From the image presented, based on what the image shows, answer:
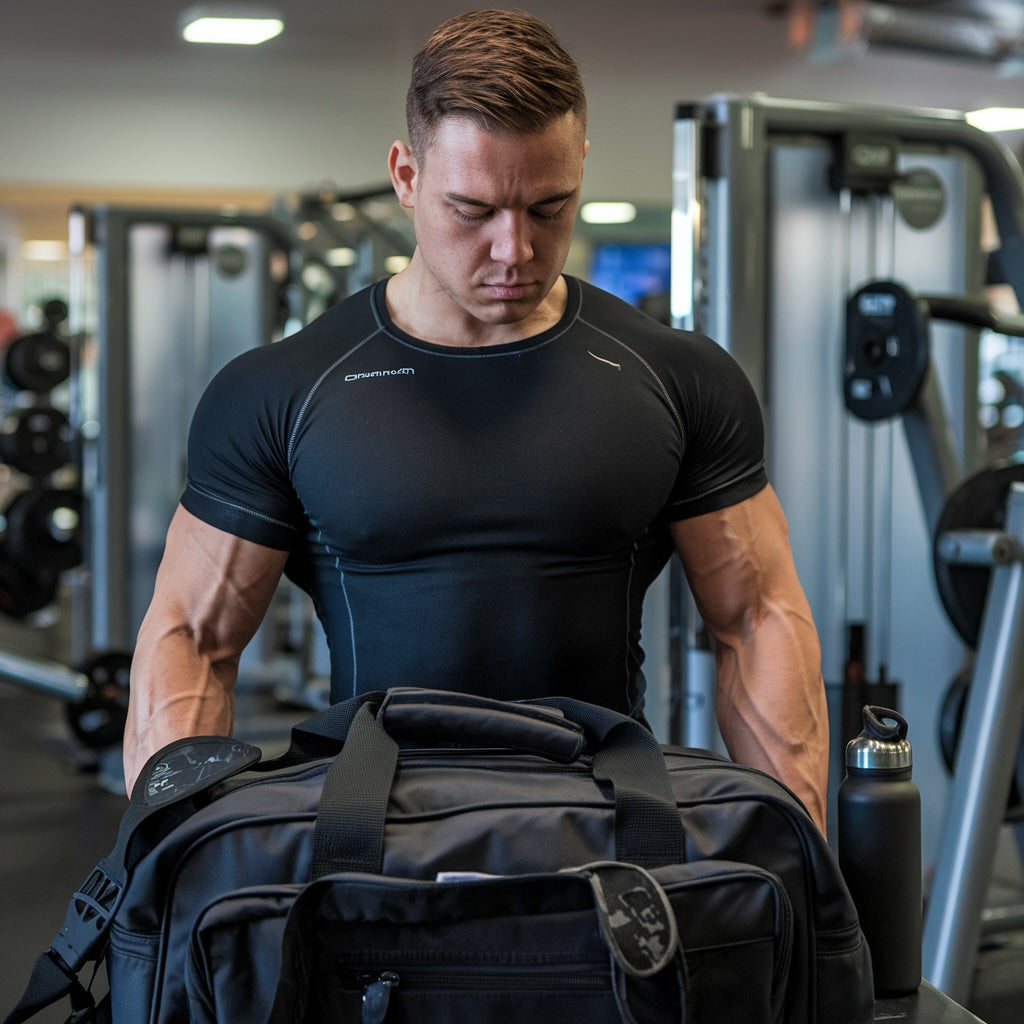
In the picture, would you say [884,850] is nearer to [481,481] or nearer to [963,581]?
[481,481]

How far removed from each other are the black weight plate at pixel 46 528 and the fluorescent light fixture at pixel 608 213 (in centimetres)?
500

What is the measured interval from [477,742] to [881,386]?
6.14 feet

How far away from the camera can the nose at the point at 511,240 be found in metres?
1.31

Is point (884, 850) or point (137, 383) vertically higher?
point (137, 383)

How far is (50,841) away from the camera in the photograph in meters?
3.97

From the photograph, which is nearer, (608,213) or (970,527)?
(970,527)

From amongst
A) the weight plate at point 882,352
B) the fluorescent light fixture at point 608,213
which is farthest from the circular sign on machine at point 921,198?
the fluorescent light fixture at point 608,213

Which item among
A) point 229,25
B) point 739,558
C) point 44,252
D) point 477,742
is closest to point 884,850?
point 477,742

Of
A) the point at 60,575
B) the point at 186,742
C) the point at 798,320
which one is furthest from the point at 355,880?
the point at 60,575

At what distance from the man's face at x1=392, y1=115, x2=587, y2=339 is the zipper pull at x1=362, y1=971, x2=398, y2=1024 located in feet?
2.20

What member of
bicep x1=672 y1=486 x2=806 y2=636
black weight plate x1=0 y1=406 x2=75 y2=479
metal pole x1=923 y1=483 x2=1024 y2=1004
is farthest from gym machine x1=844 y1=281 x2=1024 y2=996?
black weight plate x1=0 y1=406 x2=75 y2=479

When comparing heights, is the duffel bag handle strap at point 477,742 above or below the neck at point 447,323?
below

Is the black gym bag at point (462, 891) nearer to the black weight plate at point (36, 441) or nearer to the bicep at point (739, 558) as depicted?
the bicep at point (739, 558)

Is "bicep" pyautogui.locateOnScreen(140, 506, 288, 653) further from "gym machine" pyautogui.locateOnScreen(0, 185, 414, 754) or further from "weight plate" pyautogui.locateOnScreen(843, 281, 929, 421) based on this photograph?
"gym machine" pyautogui.locateOnScreen(0, 185, 414, 754)
